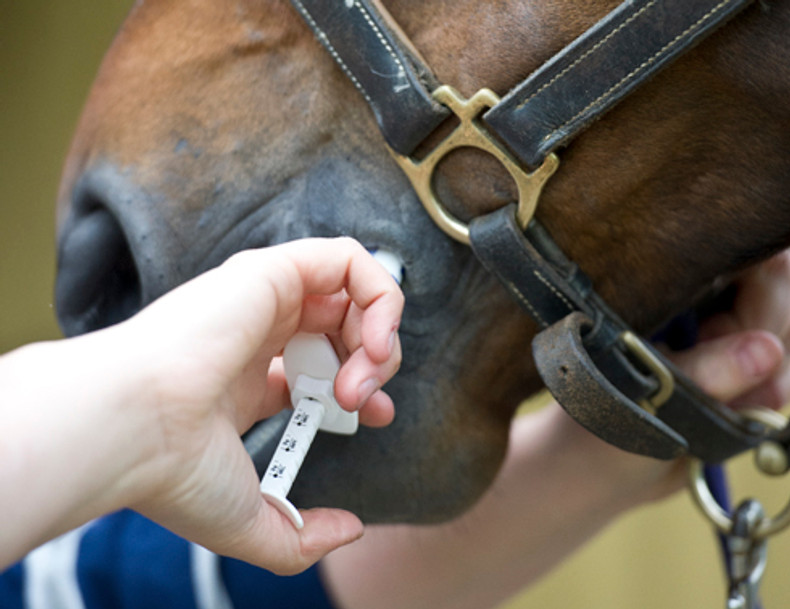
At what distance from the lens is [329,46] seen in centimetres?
46

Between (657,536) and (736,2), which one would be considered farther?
(657,536)

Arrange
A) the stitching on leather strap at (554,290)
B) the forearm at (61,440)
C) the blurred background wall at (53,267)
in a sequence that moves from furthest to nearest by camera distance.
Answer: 1. the blurred background wall at (53,267)
2. the stitching on leather strap at (554,290)
3. the forearm at (61,440)

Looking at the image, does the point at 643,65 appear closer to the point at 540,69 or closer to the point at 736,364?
the point at 540,69

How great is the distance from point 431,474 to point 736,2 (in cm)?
31

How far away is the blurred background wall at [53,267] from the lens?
104 cm

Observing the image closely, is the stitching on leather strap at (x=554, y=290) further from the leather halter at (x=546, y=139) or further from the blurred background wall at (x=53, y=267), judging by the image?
the blurred background wall at (x=53, y=267)

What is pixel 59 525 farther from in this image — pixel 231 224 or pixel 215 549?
pixel 231 224

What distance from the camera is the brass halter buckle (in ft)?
1.45

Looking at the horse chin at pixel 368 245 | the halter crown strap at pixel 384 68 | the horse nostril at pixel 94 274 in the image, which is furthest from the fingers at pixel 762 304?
the horse nostril at pixel 94 274

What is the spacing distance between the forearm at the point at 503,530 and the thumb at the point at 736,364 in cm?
14

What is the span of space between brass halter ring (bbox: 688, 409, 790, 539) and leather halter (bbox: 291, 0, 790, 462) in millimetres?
152

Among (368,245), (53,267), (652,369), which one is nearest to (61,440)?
(368,245)

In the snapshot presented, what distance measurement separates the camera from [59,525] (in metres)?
0.27

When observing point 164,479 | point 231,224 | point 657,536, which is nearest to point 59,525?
point 164,479
